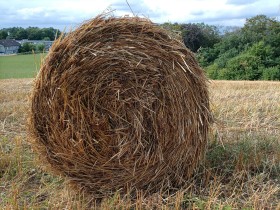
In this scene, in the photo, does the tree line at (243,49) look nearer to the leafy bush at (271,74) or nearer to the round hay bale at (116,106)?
the leafy bush at (271,74)

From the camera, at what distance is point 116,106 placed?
3.42m

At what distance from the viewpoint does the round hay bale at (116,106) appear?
3369 millimetres

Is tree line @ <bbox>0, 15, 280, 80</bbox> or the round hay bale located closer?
the round hay bale

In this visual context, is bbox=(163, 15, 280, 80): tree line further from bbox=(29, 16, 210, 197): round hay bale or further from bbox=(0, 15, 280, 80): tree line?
bbox=(29, 16, 210, 197): round hay bale

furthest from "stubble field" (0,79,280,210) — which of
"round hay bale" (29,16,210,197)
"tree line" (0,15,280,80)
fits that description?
"tree line" (0,15,280,80)

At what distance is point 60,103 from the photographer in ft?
11.1

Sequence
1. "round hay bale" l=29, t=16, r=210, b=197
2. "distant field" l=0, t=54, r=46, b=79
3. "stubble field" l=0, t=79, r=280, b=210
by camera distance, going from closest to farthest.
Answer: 1. "stubble field" l=0, t=79, r=280, b=210
2. "round hay bale" l=29, t=16, r=210, b=197
3. "distant field" l=0, t=54, r=46, b=79

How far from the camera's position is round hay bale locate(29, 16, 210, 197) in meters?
3.37

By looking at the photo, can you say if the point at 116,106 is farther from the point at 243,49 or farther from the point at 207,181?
the point at 243,49

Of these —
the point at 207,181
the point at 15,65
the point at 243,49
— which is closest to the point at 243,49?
the point at 243,49

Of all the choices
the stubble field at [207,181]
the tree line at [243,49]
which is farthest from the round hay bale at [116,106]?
the tree line at [243,49]

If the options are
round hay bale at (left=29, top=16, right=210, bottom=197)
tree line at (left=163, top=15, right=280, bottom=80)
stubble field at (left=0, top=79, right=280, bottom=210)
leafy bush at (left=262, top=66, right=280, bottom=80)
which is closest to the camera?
stubble field at (left=0, top=79, right=280, bottom=210)

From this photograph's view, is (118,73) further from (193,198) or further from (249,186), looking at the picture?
(249,186)

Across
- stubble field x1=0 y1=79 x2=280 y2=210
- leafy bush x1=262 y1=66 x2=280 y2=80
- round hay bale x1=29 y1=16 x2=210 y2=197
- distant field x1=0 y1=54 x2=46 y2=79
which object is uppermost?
round hay bale x1=29 y1=16 x2=210 y2=197
